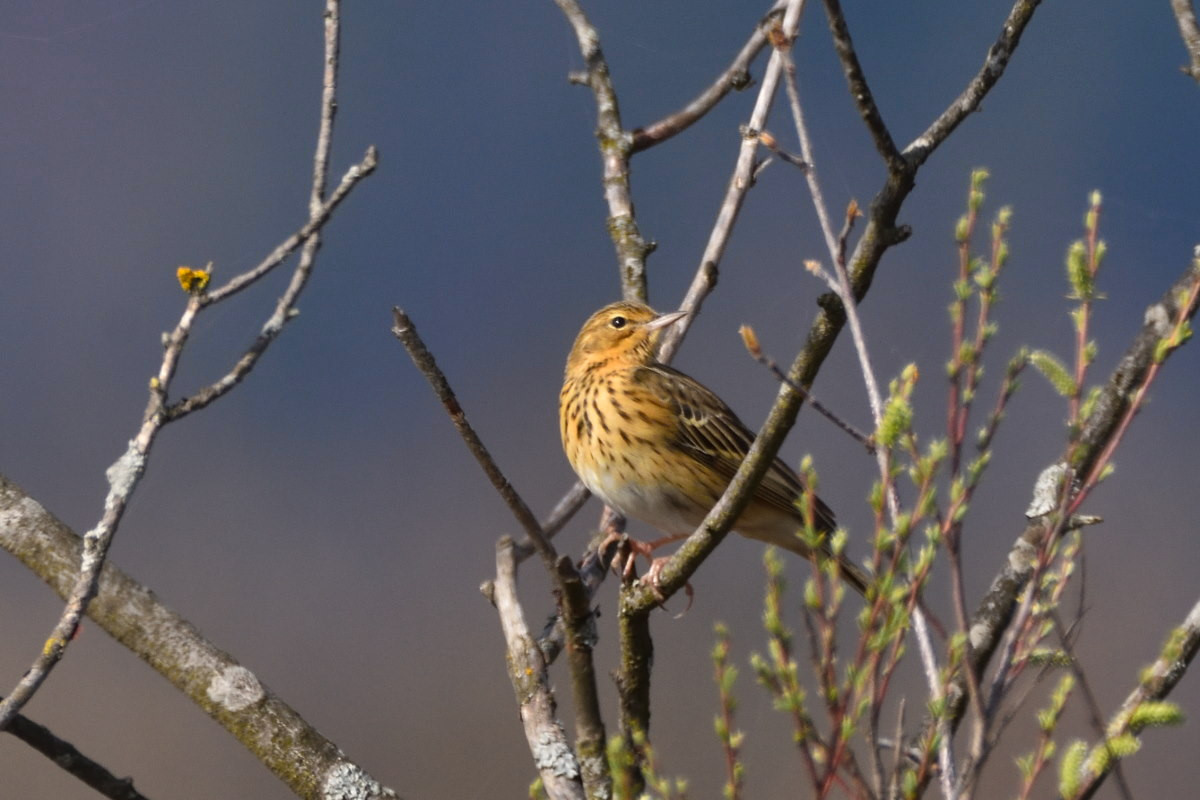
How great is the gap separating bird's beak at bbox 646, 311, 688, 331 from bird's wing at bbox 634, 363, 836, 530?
321 mm

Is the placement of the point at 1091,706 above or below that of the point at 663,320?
below

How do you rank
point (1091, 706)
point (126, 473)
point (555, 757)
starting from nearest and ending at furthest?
point (1091, 706)
point (126, 473)
point (555, 757)

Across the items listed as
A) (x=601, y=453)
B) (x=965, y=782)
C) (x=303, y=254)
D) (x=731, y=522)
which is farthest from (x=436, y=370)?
(x=601, y=453)

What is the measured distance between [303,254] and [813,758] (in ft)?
5.11

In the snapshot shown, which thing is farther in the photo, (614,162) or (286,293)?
(614,162)

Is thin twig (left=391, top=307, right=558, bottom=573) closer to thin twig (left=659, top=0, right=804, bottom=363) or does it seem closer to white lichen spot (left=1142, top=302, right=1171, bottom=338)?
thin twig (left=659, top=0, right=804, bottom=363)

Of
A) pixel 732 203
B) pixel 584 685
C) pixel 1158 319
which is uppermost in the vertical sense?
pixel 732 203

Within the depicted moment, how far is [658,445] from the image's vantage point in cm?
475

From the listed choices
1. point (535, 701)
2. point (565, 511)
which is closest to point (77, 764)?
point (535, 701)

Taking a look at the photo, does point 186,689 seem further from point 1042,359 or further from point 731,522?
point 1042,359

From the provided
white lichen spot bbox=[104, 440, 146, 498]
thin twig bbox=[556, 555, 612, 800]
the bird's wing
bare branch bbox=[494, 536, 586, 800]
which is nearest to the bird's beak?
the bird's wing

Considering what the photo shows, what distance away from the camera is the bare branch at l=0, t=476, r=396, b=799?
2.75 meters

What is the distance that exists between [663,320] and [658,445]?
51 cm

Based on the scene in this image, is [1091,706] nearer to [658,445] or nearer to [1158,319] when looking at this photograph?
[1158,319]
